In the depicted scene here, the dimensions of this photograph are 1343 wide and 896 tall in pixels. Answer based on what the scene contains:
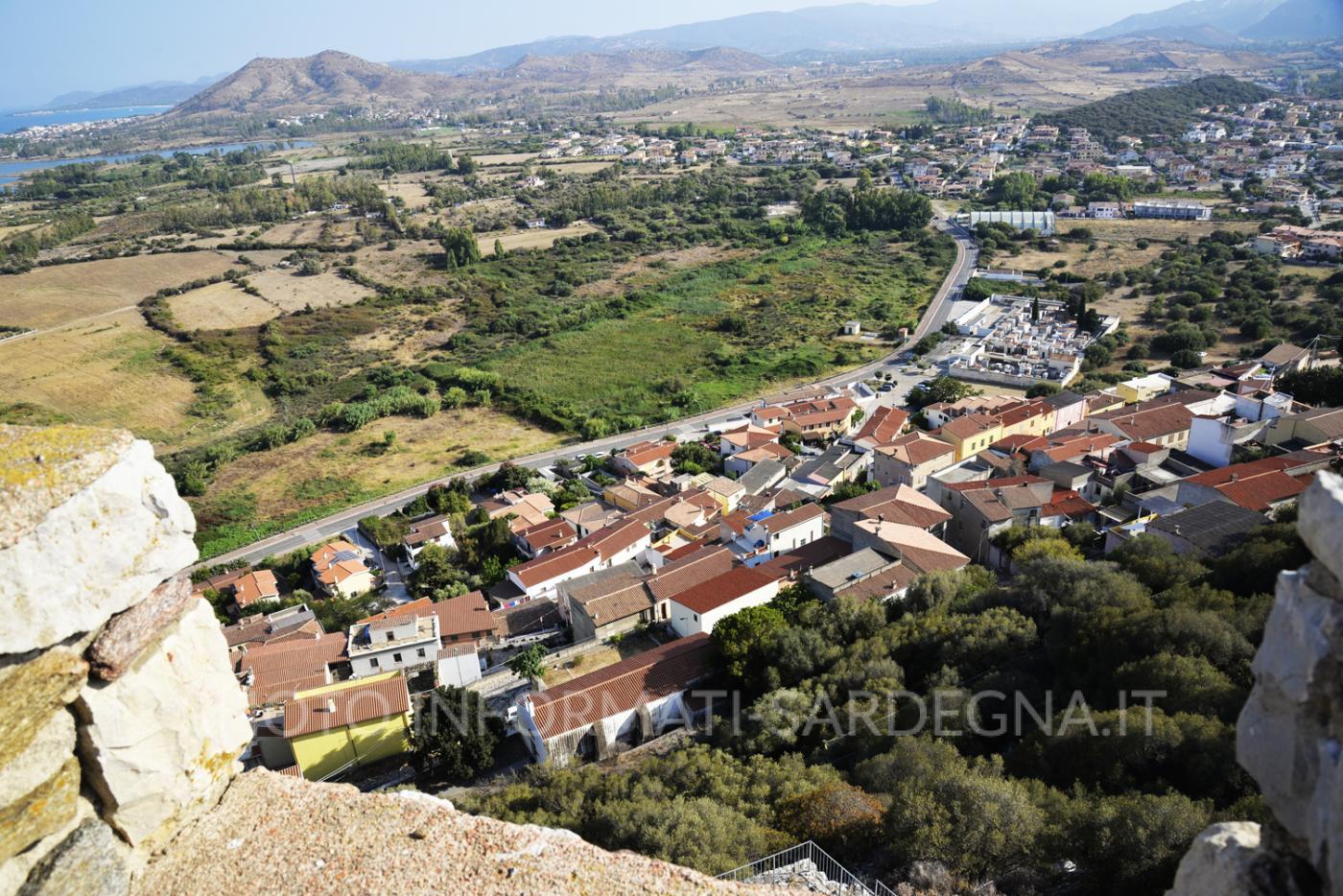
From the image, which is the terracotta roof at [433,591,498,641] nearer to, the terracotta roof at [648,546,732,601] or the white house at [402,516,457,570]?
the terracotta roof at [648,546,732,601]

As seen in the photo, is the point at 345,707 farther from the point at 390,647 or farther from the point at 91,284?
the point at 91,284

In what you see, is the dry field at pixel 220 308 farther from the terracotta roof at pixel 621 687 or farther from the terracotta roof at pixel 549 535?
the terracotta roof at pixel 621 687

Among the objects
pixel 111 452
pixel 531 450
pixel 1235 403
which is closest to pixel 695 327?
pixel 531 450

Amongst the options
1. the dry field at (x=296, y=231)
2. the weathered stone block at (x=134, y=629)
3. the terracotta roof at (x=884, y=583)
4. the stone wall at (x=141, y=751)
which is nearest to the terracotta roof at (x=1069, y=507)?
the terracotta roof at (x=884, y=583)

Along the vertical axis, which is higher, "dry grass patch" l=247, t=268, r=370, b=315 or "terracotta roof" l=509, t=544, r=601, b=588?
"dry grass patch" l=247, t=268, r=370, b=315

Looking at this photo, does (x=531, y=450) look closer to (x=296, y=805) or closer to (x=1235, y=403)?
(x=1235, y=403)

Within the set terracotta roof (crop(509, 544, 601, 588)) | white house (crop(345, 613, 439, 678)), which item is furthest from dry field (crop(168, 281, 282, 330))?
white house (crop(345, 613, 439, 678))
